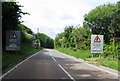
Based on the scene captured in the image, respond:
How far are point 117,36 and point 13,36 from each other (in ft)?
78.6

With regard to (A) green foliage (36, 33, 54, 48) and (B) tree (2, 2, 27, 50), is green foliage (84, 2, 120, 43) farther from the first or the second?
(A) green foliage (36, 33, 54, 48)

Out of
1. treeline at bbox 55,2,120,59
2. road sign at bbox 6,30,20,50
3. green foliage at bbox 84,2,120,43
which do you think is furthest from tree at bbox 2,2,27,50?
green foliage at bbox 84,2,120,43

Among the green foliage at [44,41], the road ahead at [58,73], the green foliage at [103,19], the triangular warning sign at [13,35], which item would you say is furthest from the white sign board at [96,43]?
the green foliage at [44,41]

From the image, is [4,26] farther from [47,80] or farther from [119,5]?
[119,5]

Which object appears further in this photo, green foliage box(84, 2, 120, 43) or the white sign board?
green foliage box(84, 2, 120, 43)

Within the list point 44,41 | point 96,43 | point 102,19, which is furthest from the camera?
point 44,41

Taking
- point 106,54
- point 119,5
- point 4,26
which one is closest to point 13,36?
point 4,26

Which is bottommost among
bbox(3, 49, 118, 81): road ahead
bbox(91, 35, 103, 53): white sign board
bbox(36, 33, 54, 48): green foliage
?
bbox(3, 49, 118, 81): road ahead

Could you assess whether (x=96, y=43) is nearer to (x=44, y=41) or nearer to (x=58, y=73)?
(x=58, y=73)

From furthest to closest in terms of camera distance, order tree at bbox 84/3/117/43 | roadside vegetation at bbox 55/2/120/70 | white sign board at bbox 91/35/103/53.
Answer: tree at bbox 84/3/117/43
roadside vegetation at bbox 55/2/120/70
white sign board at bbox 91/35/103/53

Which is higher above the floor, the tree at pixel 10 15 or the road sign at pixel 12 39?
the tree at pixel 10 15

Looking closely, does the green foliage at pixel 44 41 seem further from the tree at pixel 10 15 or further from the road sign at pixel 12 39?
the road sign at pixel 12 39

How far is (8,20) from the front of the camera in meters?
37.9

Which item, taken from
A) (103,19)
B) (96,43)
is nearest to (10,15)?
(96,43)
